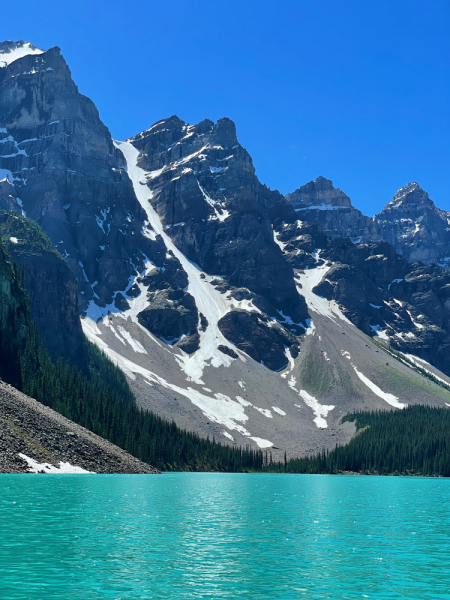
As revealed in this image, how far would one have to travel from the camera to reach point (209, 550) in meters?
37.8

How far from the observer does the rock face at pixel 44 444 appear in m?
90.5

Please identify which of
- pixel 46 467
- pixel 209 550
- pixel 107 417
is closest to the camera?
pixel 209 550

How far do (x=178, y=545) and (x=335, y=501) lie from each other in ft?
145

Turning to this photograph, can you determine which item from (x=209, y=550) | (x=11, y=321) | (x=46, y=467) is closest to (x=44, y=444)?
(x=46, y=467)

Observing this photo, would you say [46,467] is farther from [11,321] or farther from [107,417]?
[11,321]

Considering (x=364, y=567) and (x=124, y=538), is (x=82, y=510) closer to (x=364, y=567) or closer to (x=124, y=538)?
(x=124, y=538)

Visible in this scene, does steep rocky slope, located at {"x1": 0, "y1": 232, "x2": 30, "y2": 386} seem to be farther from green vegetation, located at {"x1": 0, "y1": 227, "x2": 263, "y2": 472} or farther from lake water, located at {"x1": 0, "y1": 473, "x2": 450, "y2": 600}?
lake water, located at {"x1": 0, "y1": 473, "x2": 450, "y2": 600}

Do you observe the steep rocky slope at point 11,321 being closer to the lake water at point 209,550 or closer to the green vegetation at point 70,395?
the green vegetation at point 70,395

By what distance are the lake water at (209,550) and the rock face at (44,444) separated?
2487cm

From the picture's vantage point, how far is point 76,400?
160000mm

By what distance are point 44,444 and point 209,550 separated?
2544 inches

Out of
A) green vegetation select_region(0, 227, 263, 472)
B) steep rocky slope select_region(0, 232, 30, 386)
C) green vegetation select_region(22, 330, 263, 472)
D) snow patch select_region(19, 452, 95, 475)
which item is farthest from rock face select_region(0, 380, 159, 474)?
green vegetation select_region(22, 330, 263, 472)

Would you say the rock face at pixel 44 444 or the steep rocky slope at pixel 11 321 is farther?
the steep rocky slope at pixel 11 321

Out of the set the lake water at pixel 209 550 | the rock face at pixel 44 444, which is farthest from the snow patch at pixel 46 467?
the lake water at pixel 209 550
